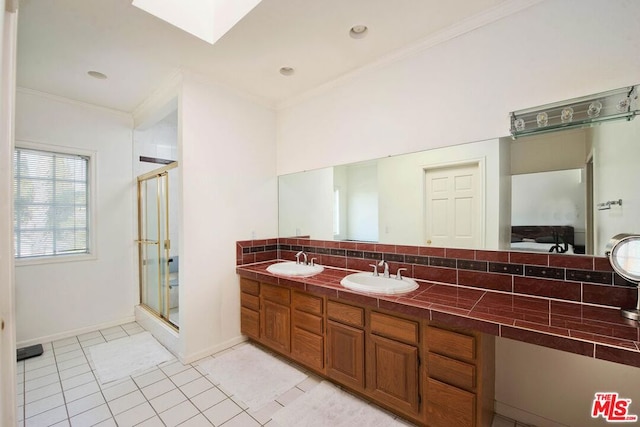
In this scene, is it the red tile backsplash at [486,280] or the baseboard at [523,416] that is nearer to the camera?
the baseboard at [523,416]

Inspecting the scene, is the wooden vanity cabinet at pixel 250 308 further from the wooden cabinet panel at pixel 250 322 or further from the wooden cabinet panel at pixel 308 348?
the wooden cabinet panel at pixel 308 348

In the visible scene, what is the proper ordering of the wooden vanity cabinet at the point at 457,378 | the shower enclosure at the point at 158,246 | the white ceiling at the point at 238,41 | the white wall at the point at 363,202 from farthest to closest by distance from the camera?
the shower enclosure at the point at 158,246
the white wall at the point at 363,202
the white ceiling at the point at 238,41
the wooden vanity cabinet at the point at 457,378

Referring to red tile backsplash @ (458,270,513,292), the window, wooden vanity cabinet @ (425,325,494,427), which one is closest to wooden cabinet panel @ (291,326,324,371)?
wooden vanity cabinet @ (425,325,494,427)

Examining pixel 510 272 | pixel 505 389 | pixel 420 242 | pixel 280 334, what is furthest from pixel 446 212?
pixel 280 334

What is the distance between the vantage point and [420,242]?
2.20 metres

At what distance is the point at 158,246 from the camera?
3215 mm

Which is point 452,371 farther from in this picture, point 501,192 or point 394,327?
point 501,192

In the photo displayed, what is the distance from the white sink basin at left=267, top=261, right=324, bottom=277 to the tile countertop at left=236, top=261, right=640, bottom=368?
395 mm

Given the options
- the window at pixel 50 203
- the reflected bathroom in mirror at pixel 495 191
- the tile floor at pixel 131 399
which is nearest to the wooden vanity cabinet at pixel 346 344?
the tile floor at pixel 131 399

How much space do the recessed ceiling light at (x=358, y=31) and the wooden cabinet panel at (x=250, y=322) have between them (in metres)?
2.61

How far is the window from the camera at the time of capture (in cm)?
288

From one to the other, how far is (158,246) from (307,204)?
6.10 ft

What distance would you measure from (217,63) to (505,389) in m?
3.38

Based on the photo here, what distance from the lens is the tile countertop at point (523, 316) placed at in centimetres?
114
